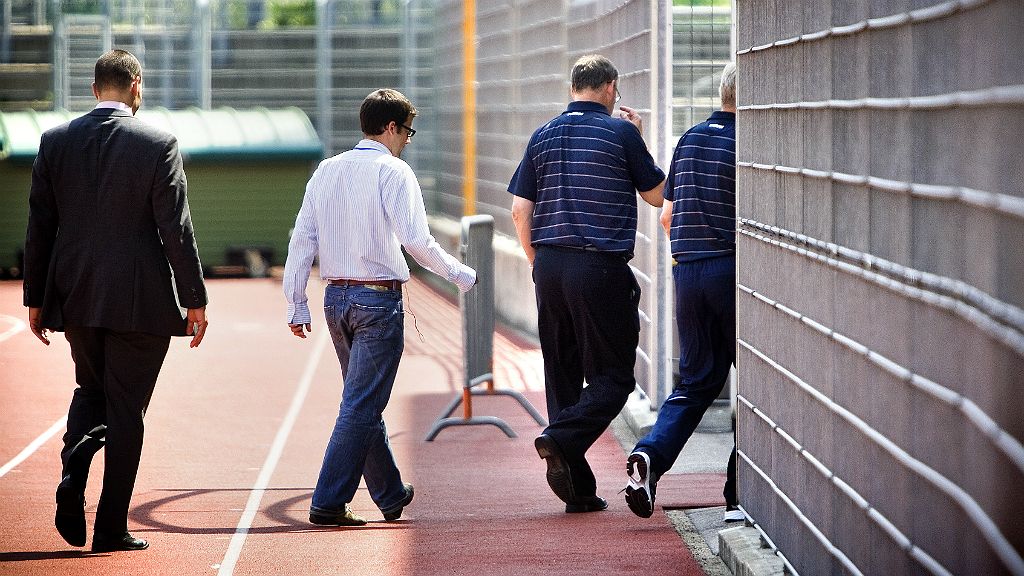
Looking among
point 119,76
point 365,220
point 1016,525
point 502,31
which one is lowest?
point 1016,525

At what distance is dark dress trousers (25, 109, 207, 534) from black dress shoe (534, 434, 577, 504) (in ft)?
5.10

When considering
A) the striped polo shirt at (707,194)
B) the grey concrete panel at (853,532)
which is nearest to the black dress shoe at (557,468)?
the striped polo shirt at (707,194)

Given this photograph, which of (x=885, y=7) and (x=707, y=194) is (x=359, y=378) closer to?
(x=707, y=194)

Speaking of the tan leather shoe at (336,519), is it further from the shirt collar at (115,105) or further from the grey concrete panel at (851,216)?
the grey concrete panel at (851,216)

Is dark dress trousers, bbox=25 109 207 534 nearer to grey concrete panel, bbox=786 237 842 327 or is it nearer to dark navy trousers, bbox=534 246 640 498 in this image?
dark navy trousers, bbox=534 246 640 498

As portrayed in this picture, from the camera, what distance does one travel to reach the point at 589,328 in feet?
21.6

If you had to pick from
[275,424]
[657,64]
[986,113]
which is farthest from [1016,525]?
[275,424]

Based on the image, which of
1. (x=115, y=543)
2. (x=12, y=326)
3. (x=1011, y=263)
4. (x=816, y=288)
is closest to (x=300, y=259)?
(x=115, y=543)

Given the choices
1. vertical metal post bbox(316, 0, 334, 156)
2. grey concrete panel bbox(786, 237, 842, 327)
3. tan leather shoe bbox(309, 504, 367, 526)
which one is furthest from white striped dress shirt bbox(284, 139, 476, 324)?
vertical metal post bbox(316, 0, 334, 156)

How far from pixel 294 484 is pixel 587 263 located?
2.06m

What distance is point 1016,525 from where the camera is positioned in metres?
2.78

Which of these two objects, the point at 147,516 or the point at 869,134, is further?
the point at 147,516

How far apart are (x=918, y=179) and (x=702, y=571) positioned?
253cm

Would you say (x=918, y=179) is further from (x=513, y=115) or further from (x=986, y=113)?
(x=513, y=115)
